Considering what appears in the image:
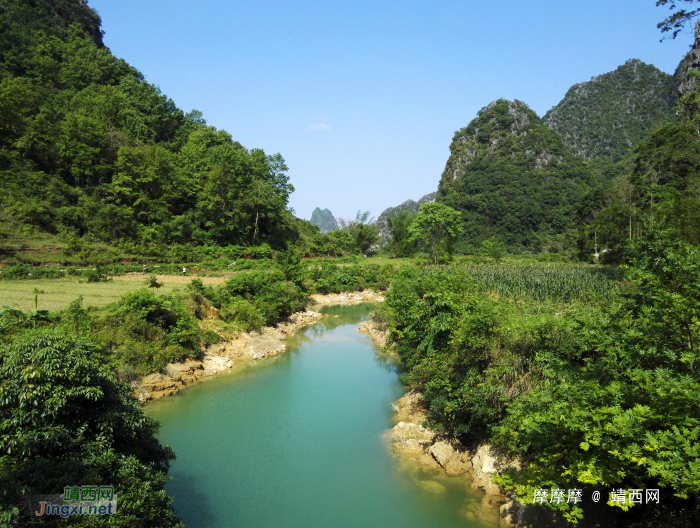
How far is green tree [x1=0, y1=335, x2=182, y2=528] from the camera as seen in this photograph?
5082mm

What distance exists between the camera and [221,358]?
17500 mm

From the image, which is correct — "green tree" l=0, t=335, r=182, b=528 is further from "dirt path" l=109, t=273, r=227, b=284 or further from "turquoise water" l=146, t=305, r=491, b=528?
"dirt path" l=109, t=273, r=227, b=284

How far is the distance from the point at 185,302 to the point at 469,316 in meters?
12.8

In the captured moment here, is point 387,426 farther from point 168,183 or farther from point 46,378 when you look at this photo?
point 168,183

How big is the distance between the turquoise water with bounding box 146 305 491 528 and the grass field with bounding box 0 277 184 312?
632 centimetres

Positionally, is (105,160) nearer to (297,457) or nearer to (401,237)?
(297,457)

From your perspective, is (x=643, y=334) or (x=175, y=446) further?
(x=175, y=446)

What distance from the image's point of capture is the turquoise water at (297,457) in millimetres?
8617

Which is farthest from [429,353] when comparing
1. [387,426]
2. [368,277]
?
[368,277]

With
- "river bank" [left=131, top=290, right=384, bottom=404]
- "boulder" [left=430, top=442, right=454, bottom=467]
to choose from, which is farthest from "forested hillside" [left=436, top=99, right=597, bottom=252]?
"boulder" [left=430, top=442, right=454, bottom=467]

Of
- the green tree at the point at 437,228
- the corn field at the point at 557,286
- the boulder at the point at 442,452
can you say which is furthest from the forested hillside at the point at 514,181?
the boulder at the point at 442,452

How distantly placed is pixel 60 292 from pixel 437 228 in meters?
33.6

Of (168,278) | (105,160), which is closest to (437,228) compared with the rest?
(168,278)

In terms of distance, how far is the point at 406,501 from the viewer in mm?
8984
